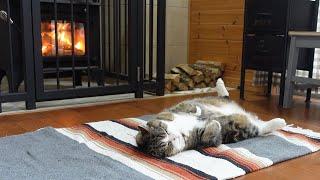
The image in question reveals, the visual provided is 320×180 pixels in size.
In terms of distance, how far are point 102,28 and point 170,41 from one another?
0.86m

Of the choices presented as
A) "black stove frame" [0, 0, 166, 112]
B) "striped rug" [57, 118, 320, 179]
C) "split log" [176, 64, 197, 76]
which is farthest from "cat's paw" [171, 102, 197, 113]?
"split log" [176, 64, 197, 76]

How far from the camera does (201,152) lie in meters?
1.62

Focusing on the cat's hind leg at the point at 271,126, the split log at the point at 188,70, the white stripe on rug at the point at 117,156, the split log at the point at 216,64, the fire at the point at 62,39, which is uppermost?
the fire at the point at 62,39

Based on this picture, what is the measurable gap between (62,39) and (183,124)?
70.5 inches

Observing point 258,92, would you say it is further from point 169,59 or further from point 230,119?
point 230,119

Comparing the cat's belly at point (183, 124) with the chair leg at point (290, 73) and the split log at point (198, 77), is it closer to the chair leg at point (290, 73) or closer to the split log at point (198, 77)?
the chair leg at point (290, 73)

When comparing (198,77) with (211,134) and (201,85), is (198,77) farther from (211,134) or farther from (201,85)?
(211,134)

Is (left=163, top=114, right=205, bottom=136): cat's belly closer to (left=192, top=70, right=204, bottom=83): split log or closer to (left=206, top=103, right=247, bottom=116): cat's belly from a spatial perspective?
(left=206, top=103, right=247, bottom=116): cat's belly

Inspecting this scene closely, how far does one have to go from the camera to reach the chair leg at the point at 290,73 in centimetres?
271

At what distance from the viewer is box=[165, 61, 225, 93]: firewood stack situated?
3439mm

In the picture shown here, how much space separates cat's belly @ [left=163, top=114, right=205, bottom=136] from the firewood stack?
171cm

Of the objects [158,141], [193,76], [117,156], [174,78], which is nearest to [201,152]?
[158,141]

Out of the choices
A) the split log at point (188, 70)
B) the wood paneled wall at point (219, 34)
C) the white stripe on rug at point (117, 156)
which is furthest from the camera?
the wood paneled wall at point (219, 34)

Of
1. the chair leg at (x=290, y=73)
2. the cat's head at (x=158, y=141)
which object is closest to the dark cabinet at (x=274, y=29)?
the chair leg at (x=290, y=73)
